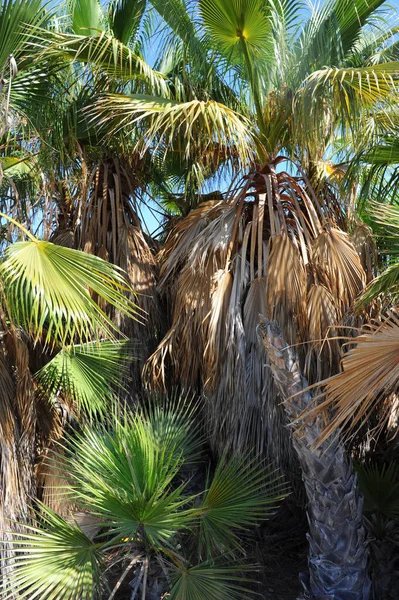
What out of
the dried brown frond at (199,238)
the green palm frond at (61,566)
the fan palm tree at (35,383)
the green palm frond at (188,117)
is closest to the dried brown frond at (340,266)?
the dried brown frond at (199,238)

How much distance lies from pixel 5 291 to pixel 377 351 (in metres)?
2.77

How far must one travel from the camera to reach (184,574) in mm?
4477

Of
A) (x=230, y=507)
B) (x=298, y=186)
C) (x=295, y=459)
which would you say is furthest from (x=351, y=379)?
(x=298, y=186)

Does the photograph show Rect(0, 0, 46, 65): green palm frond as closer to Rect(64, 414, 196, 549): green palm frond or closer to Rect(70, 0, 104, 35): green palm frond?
Rect(70, 0, 104, 35): green palm frond

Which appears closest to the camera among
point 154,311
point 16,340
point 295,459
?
point 16,340

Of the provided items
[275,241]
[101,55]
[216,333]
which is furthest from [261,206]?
[101,55]

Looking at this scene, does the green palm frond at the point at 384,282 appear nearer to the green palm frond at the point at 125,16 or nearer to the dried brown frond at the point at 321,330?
the dried brown frond at the point at 321,330

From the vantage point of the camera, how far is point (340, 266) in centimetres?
644

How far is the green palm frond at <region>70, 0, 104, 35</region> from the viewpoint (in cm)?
770

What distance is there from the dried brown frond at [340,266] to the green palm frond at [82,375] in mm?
2123

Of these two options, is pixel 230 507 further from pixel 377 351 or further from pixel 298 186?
pixel 298 186

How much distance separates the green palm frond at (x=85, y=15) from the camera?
7703mm

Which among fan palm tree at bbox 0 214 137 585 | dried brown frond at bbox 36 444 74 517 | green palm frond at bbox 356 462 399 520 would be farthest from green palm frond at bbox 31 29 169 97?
green palm frond at bbox 356 462 399 520

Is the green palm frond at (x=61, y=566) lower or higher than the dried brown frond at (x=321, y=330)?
lower
